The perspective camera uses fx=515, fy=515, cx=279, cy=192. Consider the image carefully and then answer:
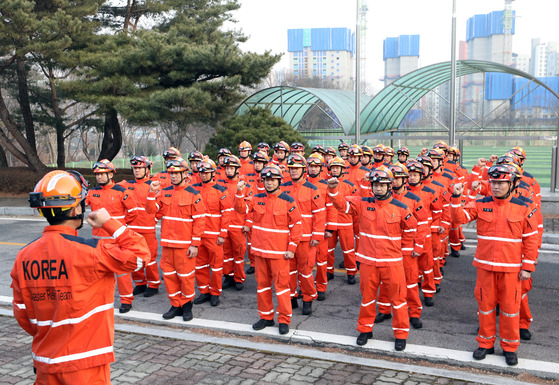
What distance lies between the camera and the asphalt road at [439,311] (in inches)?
252

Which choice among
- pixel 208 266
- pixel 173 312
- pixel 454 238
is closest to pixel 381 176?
pixel 208 266

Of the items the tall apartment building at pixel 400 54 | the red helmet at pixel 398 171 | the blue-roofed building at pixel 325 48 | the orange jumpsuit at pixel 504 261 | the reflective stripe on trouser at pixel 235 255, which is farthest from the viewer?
the blue-roofed building at pixel 325 48

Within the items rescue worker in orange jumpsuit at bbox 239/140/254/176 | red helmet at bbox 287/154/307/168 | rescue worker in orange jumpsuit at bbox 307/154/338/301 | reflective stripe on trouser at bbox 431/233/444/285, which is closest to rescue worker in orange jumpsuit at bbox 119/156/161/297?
red helmet at bbox 287/154/307/168

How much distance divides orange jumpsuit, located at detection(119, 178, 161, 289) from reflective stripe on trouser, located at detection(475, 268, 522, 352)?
192 inches

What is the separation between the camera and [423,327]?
6.89m

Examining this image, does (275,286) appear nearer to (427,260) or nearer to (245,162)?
(427,260)

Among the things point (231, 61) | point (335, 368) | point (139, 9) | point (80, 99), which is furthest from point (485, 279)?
point (139, 9)

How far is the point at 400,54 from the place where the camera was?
117375mm

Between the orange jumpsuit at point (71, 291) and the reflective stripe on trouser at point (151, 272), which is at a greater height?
the orange jumpsuit at point (71, 291)

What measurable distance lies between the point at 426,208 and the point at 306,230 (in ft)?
6.44

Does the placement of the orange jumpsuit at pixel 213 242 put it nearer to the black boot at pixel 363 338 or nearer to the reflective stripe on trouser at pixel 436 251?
the black boot at pixel 363 338

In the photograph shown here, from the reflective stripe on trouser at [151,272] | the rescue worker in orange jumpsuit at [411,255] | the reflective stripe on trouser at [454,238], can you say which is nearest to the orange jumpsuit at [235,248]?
the reflective stripe on trouser at [151,272]

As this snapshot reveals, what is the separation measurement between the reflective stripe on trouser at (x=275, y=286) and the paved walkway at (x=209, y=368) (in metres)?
0.71

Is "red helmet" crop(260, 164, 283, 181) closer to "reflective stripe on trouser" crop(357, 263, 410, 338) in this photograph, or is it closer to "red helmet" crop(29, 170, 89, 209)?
"reflective stripe on trouser" crop(357, 263, 410, 338)
